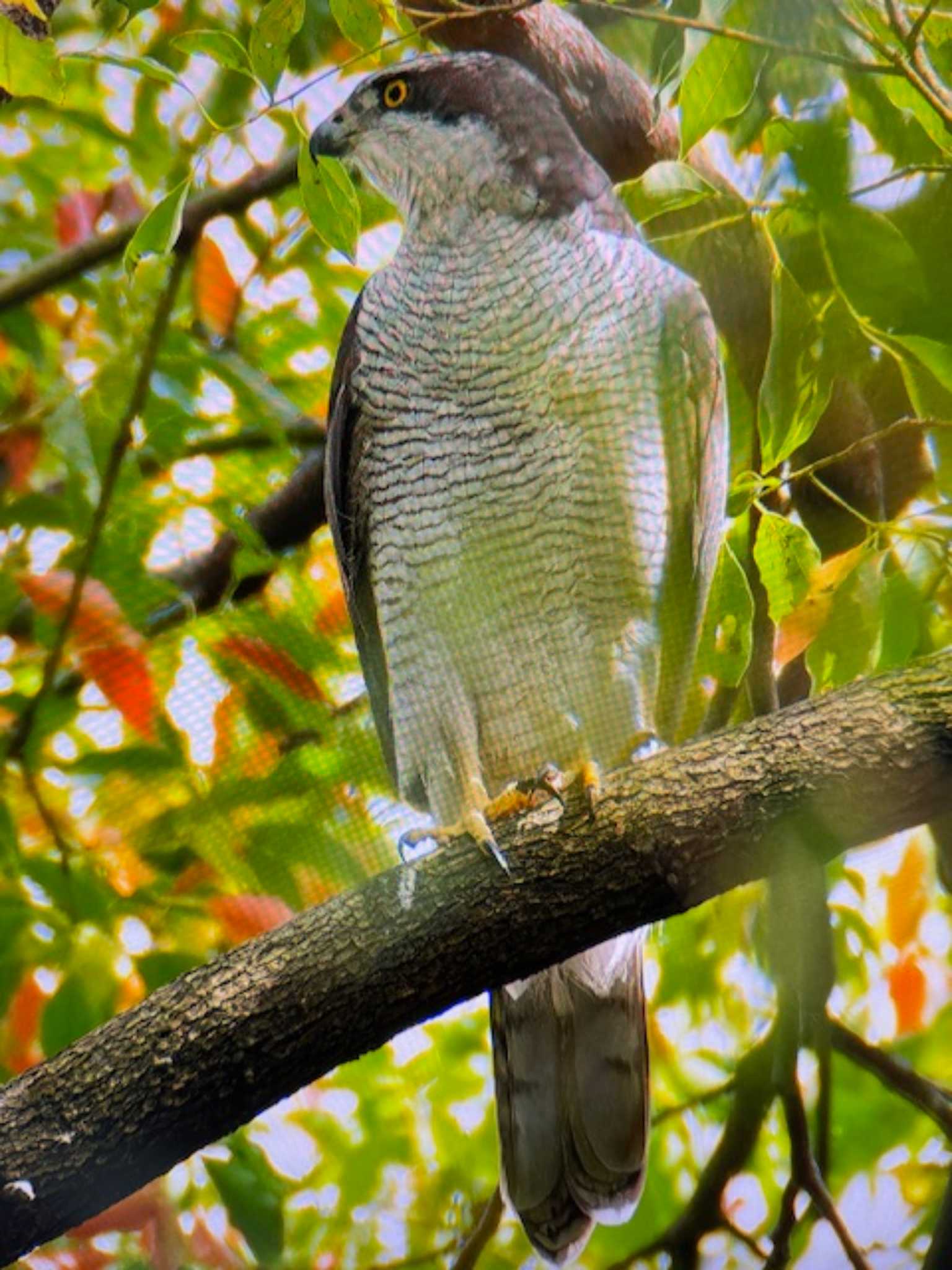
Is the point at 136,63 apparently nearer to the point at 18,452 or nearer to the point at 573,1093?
the point at 18,452

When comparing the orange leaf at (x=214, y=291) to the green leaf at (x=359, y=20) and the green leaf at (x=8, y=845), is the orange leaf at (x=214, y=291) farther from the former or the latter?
the green leaf at (x=8, y=845)

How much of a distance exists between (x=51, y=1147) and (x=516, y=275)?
887 millimetres

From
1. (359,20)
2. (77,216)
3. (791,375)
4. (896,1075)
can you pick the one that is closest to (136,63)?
(359,20)

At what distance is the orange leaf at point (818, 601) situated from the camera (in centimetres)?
107

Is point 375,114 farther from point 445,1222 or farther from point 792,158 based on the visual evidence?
point 445,1222

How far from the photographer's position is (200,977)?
1.05 m

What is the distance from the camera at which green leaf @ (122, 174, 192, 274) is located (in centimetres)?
111

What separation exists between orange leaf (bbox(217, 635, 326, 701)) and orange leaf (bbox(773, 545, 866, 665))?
43 centimetres

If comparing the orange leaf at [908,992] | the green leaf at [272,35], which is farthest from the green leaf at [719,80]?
the orange leaf at [908,992]

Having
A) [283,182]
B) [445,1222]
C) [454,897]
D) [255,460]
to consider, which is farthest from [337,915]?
[283,182]

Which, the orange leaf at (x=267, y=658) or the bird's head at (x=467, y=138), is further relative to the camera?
the bird's head at (x=467, y=138)

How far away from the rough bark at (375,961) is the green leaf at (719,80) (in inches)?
17.3

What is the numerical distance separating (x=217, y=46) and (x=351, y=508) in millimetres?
509

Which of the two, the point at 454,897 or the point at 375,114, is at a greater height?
the point at 375,114
